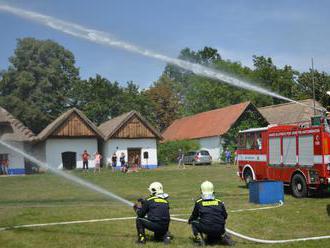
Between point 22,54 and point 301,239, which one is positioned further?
point 22,54

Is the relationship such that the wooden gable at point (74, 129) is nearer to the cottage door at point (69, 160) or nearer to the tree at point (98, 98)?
the cottage door at point (69, 160)

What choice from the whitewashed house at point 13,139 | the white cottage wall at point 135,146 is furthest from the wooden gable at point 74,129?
the whitewashed house at point 13,139

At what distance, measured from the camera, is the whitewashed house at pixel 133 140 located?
56.1m

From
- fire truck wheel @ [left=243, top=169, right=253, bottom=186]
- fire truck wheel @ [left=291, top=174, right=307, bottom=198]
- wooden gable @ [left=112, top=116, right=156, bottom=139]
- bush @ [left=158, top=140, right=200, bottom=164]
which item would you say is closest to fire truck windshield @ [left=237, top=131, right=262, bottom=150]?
fire truck wheel @ [left=243, top=169, right=253, bottom=186]

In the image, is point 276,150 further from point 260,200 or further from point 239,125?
point 239,125

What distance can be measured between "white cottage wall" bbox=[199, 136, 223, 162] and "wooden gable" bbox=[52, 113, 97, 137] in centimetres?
1425

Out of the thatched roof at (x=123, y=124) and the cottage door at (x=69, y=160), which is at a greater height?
the thatched roof at (x=123, y=124)

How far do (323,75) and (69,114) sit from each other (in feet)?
106

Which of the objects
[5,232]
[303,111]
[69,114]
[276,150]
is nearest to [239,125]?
[303,111]

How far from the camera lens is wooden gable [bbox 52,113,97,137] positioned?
53.2 metres

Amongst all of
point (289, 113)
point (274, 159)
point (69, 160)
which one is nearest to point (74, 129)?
point (69, 160)

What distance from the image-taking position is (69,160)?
54.7 meters

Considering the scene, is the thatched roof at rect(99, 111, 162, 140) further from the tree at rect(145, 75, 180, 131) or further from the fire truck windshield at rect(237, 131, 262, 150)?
the fire truck windshield at rect(237, 131, 262, 150)

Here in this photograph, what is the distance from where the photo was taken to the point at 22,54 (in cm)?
6431
